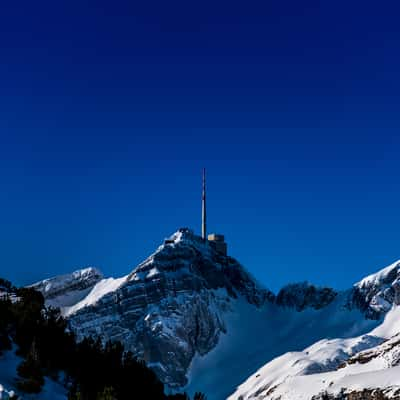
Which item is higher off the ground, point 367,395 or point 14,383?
point 14,383

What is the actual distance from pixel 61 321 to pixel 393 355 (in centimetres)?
10470

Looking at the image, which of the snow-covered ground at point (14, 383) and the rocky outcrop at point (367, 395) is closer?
the snow-covered ground at point (14, 383)

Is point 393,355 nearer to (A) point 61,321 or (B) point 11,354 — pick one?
(A) point 61,321

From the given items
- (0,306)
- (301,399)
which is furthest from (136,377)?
(301,399)

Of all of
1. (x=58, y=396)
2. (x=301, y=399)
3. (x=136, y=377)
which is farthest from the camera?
(x=301, y=399)

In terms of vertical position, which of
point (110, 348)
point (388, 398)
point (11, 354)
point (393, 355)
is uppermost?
point (393, 355)

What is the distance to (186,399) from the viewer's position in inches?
2591

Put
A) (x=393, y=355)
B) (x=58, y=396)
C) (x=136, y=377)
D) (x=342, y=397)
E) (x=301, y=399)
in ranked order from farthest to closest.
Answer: (x=393, y=355) → (x=301, y=399) → (x=342, y=397) → (x=136, y=377) → (x=58, y=396)

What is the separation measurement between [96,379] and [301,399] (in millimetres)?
57500

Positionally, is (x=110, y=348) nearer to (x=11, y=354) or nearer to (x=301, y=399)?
(x=11, y=354)

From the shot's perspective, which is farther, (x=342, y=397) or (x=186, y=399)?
(x=342, y=397)

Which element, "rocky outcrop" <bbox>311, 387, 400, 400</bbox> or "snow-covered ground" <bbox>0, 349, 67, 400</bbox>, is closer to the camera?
"snow-covered ground" <bbox>0, 349, 67, 400</bbox>

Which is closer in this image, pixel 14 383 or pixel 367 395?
pixel 14 383

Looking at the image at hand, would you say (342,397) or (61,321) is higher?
(61,321)
